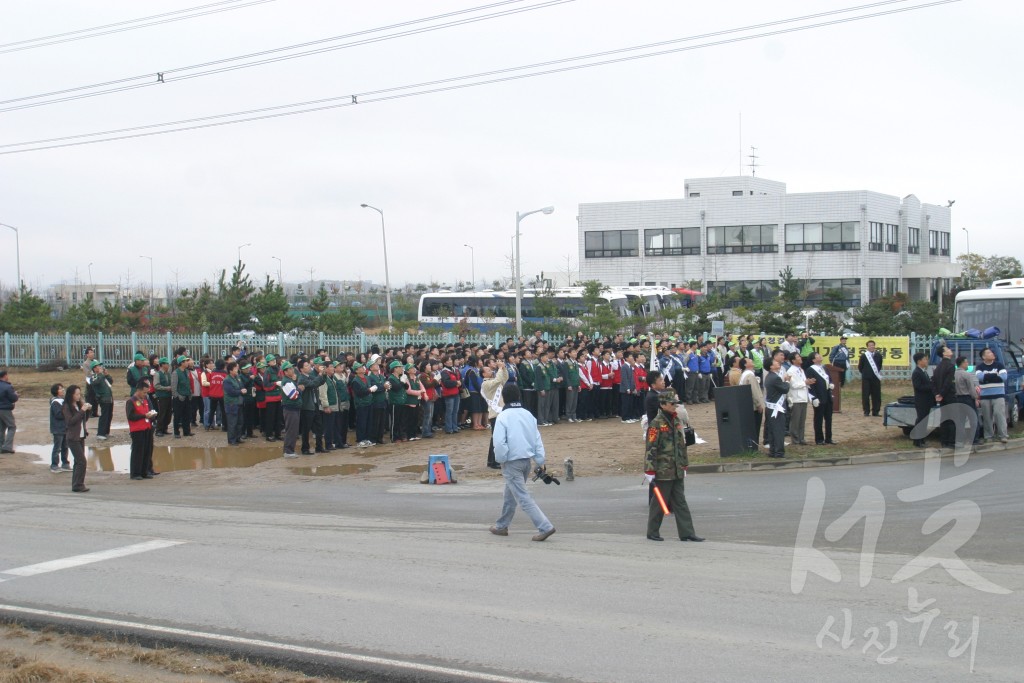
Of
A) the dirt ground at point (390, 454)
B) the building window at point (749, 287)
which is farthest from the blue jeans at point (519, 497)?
the building window at point (749, 287)

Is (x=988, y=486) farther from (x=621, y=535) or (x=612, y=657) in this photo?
(x=612, y=657)

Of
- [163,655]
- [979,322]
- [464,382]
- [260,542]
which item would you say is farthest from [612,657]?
[979,322]

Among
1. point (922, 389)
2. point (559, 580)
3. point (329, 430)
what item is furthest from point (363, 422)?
point (559, 580)

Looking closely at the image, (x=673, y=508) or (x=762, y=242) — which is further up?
(x=762, y=242)

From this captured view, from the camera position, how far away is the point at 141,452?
1655 cm

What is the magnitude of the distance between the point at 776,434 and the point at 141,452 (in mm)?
10944

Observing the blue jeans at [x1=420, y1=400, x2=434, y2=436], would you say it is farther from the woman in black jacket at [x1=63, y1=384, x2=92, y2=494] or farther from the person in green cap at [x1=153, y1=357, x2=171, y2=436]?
the woman in black jacket at [x1=63, y1=384, x2=92, y2=494]

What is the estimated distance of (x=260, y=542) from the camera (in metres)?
11.0

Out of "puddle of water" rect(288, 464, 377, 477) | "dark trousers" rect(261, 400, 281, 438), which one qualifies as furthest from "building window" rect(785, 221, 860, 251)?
"puddle of water" rect(288, 464, 377, 477)

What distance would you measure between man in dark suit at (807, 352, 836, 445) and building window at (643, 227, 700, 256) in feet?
168

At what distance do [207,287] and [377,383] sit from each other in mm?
30327

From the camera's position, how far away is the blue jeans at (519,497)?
35.3 feet

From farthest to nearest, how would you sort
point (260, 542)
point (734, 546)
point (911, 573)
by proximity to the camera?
point (260, 542), point (734, 546), point (911, 573)

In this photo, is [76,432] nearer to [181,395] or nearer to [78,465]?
[78,465]
